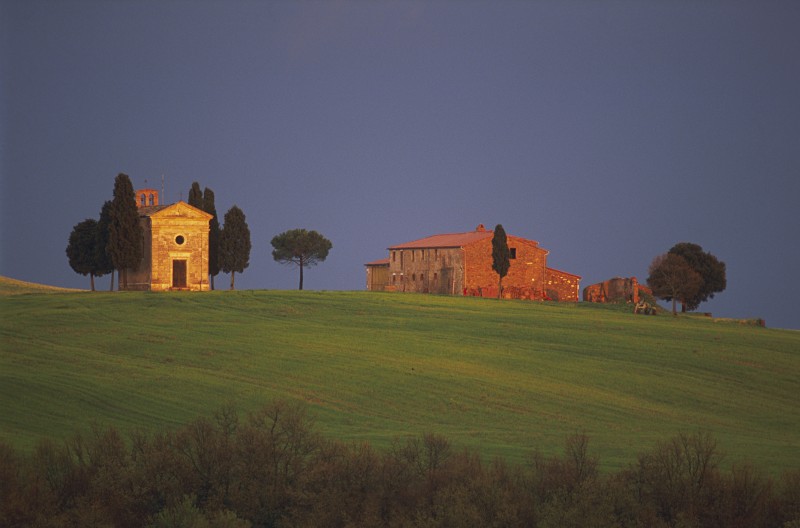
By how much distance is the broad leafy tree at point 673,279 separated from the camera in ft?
264

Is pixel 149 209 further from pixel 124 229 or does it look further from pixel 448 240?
pixel 448 240

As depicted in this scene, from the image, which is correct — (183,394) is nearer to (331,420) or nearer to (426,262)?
(331,420)

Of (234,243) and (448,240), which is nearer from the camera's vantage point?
(234,243)

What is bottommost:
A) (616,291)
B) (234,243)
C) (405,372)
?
(405,372)

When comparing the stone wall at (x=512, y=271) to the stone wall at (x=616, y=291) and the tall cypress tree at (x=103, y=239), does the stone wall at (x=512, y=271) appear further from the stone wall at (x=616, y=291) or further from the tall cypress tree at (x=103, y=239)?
the tall cypress tree at (x=103, y=239)

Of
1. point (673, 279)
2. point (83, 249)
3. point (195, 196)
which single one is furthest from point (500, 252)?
point (83, 249)

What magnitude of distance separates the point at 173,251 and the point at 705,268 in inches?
1834

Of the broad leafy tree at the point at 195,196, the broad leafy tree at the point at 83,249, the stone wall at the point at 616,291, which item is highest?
the broad leafy tree at the point at 195,196

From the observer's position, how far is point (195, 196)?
76625 mm

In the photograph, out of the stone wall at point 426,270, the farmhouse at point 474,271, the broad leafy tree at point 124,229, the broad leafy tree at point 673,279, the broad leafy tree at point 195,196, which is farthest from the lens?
the stone wall at point 426,270

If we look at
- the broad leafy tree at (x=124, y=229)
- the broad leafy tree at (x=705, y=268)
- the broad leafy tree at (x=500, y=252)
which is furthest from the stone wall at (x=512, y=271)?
the broad leafy tree at (x=124, y=229)

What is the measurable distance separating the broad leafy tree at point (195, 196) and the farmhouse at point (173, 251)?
218 inches

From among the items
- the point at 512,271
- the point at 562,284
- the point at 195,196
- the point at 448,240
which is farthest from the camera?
the point at 448,240

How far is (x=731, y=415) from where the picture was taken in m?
37.9
